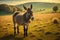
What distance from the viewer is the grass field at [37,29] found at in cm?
166

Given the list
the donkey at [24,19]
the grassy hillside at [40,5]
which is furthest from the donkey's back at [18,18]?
the grassy hillside at [40,5]

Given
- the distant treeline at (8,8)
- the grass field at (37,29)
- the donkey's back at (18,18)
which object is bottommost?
the grass field at (37,29)

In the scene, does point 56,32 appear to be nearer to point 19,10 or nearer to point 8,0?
point 19,10

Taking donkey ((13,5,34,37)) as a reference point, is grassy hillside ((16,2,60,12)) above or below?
above

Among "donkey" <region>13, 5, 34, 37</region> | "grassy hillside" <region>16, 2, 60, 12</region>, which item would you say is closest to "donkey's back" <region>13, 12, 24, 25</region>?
"donkey" <region>13, 5, 34, 37</region>

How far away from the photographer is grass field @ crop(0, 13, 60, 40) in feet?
5.44

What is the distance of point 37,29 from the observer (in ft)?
5.50

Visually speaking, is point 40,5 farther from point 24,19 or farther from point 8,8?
point 8,8

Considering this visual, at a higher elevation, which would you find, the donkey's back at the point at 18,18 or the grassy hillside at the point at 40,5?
the grassy hillside at the point at 40,5

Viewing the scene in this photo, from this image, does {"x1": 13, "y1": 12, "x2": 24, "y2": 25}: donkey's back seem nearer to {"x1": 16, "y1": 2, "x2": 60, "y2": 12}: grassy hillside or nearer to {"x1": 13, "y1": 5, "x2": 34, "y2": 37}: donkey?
{"x1": 13, "y1": 5, "x2": 34, "y2": 37}: donkey

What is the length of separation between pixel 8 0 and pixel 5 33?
44 centimetres

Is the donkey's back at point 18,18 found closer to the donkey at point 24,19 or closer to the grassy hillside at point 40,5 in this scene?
the donkey at point 24,19

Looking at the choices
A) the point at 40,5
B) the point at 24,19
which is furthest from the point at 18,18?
the point at 40,5

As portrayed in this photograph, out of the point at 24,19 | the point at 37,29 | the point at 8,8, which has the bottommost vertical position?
the point at 37,29
